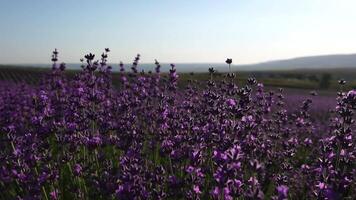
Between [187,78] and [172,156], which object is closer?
[172,156]

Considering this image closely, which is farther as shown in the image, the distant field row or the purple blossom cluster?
the distant field row

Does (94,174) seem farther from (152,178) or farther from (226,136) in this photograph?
Answer: (226,136)

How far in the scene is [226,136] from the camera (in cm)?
534

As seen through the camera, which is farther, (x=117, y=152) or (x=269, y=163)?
(x=117, y=152)

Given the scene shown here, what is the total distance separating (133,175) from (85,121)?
2978 millimetres

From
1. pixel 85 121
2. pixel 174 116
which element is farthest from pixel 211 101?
pixel 85 121

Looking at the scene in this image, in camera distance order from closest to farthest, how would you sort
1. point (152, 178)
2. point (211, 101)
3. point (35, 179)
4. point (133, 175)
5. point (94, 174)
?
point (133, 175) → point (152, 178) → point (35, 179) → point (94, 174) → point (211, 101)

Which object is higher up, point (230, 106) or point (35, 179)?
point (230, 106)

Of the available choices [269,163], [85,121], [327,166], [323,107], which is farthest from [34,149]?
[323,107]

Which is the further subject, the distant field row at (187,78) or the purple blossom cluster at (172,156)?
the distant field row at (187,78)

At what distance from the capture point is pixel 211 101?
6699mm

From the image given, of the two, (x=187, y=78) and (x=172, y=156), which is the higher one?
(x=187, y=78)

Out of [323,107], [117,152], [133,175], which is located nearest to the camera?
[133,175]

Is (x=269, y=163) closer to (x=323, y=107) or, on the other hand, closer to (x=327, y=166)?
(x=327, y=166)
